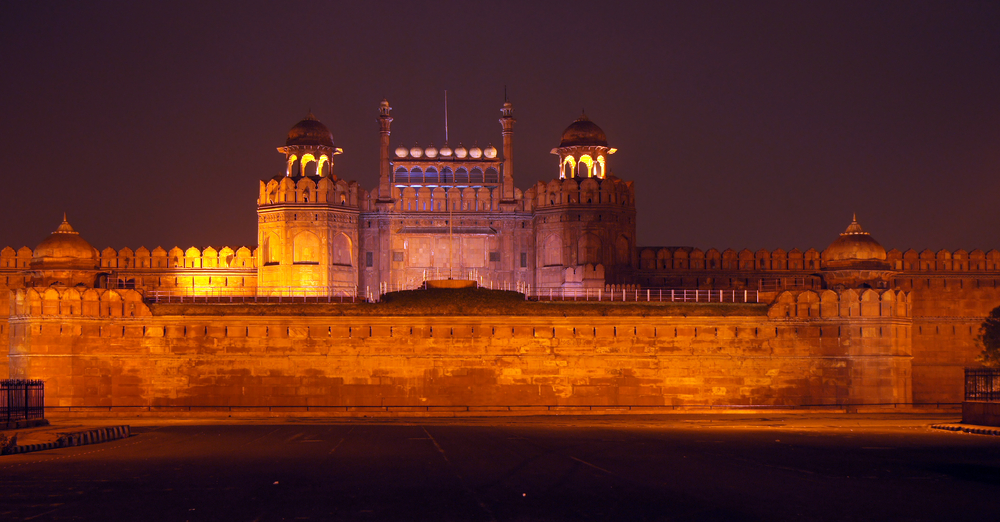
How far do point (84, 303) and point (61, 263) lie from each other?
4.14 m

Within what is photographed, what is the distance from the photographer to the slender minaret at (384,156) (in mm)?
56375

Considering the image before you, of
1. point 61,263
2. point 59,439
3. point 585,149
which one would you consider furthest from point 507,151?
point 59,439

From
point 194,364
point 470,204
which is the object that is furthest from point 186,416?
point 470,204

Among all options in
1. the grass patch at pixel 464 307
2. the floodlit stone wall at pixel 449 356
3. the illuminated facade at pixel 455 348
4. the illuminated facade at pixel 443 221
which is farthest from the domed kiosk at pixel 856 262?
the illuminated facade at pixel 443 221

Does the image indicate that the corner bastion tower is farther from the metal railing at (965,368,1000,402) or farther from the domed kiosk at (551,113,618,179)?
the metal railing at (965,368,1000,402)

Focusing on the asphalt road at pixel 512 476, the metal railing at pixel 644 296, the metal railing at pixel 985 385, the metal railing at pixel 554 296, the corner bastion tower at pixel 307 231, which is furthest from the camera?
the corner bastion tower at pixel 307 231

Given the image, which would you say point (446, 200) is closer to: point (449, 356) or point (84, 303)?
point (449, 356)

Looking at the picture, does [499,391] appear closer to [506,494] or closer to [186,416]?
[186,416]

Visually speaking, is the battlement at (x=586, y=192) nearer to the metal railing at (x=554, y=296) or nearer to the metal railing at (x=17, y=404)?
the metal railing at (x=554, y=296)

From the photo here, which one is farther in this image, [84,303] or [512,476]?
[84,303]

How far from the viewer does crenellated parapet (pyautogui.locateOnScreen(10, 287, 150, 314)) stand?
4384 cm

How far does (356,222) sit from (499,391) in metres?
14.9

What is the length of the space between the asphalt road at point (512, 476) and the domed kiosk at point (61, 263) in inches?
642

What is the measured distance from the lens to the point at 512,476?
21.1 m
